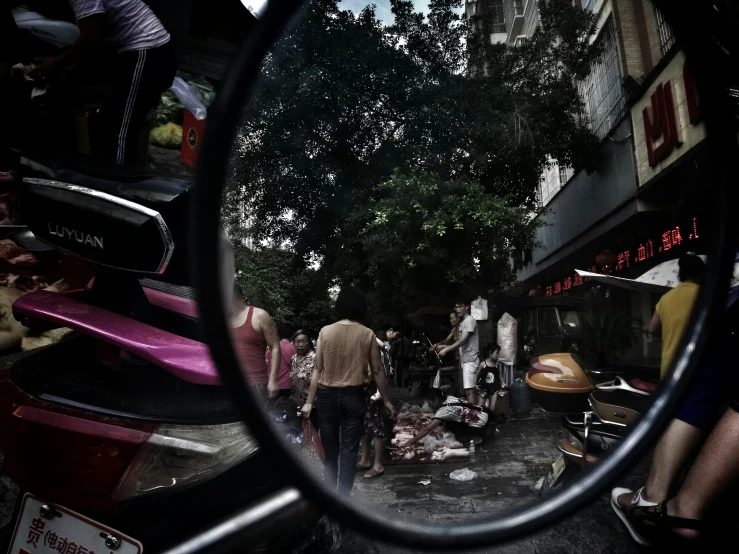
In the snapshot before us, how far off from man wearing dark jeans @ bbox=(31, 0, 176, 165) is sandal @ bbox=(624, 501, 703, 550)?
2083 millimetres

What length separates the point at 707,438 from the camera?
1.34m

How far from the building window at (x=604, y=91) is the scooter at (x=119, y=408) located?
2.41m

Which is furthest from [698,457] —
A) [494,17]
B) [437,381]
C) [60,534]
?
[494,17]

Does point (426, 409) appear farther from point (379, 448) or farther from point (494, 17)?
point (494, 17)

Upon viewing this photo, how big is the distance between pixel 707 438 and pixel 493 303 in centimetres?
352

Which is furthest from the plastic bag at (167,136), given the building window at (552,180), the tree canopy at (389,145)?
the building window at (552,180)

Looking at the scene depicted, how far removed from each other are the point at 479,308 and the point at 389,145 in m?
3.72

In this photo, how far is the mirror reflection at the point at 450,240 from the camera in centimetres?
58

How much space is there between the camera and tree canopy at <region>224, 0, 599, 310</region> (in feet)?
1.88

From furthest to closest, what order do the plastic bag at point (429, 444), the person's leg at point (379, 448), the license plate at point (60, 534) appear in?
the plastic bag at point (429, 444) < the person's leg at point (379, 448) < the license plate at point (60, 534)

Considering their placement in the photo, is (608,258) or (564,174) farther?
(608,258)

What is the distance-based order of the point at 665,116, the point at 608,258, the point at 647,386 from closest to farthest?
the point at 647,386
the point at 665,116
the point at 608,258

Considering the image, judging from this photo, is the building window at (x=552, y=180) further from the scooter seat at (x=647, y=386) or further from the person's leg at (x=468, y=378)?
the scooter seat at (x=647, y=386)

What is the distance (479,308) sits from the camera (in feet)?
15.3
